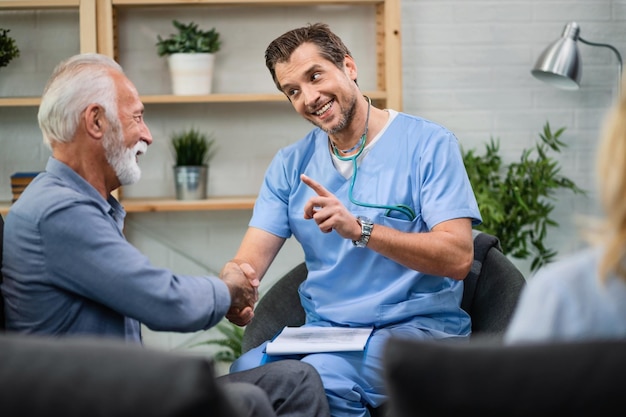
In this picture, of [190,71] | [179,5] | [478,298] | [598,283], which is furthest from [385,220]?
[179,5]

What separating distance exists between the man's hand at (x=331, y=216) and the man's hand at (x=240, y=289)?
20 cm

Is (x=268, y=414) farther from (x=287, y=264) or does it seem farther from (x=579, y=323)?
(x=287, y=264)

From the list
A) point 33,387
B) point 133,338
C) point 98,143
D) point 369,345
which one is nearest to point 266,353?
point 369,345

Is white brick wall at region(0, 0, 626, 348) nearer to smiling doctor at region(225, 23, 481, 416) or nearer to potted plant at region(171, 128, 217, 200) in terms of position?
potted plant at region(171, 128, 217, 200)

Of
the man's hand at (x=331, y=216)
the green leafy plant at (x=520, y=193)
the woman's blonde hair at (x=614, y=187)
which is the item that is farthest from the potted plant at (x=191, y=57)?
the woman's blonde hair at (x=614, y=187)

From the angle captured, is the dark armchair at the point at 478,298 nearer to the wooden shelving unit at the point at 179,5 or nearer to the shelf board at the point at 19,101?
the wooden shelving unit at the point at 179,5

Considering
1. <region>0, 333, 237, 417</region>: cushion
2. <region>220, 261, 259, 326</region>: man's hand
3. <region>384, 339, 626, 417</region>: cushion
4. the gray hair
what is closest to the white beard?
the gray hair

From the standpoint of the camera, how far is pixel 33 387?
1.06 m

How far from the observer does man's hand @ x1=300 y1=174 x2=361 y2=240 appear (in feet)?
6.96

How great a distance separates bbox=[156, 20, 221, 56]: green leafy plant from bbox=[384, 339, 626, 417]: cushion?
2929mm

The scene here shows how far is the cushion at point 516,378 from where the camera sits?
101cm

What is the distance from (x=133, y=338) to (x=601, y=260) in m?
1.05

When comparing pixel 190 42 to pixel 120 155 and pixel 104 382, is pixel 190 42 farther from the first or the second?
pixel 104 382

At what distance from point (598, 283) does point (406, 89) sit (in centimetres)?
307
